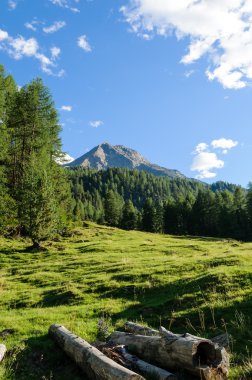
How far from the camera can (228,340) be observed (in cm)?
1037

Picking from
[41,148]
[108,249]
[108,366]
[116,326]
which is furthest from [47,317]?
[41,148]

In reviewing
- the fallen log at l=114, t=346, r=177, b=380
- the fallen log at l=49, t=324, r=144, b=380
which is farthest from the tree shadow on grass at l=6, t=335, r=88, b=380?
the fallen log at l=114, t=346, r=177, b=380

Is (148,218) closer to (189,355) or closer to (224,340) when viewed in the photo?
(224,340)

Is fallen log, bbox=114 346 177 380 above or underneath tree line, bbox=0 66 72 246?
underneath

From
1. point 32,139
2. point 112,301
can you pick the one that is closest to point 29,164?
point 32,139

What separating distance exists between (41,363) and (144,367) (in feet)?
11.9

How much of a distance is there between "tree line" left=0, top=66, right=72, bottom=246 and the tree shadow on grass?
32.9 m

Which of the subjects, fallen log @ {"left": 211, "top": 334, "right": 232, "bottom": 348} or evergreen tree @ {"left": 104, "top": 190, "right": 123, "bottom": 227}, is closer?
fallen log @ {"left": 211, "top": 334, "right": 232, "bottom": 348}

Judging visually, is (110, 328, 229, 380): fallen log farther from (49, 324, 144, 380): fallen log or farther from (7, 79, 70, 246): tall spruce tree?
(7, 79, 70, 246): tall spruce tree

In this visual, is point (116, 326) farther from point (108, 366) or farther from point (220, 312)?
point (108, 366)

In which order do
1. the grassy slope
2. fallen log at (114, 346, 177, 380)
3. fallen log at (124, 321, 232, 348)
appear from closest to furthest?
fallen log at (114, 346, 177, 380), fallen log at (124, 321, 232, 348), the grassy slope

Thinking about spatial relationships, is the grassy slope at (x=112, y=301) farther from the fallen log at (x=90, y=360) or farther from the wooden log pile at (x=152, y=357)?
the wooden log pile at (x=152, y=357)

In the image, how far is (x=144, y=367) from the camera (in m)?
9.02

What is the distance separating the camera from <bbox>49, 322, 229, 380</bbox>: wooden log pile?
8234mm
